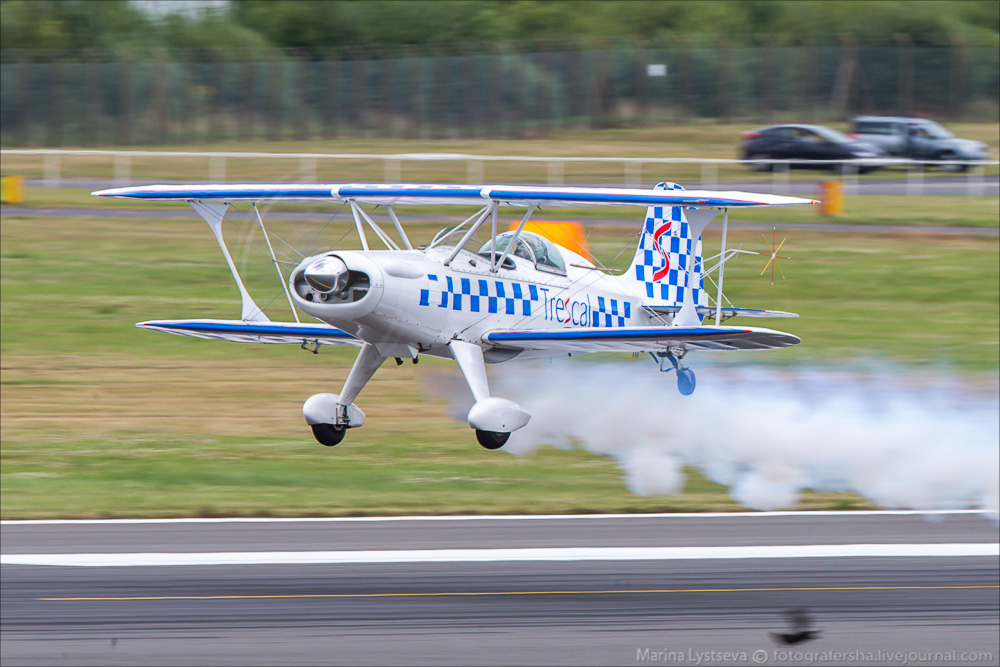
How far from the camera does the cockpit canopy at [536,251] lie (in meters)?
12.9

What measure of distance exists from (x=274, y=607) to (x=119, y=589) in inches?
159

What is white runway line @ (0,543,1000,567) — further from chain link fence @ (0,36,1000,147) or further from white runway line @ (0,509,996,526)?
chain link fence @ (0,36,1000,147)

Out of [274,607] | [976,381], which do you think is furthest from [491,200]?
[976,381]

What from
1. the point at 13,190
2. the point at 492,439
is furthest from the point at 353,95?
the point at 492,439

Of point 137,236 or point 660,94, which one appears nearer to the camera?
point 137,236

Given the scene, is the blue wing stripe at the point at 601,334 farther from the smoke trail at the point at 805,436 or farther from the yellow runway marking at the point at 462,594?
the smoke trail at the point at 805,436

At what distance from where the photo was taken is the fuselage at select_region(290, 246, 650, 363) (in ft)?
39.5

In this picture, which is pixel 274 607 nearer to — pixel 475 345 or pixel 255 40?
pixel 475 345

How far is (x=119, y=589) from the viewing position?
2930cm

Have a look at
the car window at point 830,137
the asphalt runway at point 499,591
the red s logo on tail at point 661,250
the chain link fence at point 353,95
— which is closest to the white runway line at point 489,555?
the asphalt runway at point 499,591

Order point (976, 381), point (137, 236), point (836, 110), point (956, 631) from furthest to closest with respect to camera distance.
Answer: point (836, 110)
point (137, 236)
point (976, 381)
point (956, 631)

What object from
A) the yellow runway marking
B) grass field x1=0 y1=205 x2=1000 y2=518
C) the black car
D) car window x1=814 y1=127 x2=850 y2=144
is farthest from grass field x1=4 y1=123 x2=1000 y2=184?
the yellow runway marking

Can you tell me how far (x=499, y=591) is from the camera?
95.7 ft

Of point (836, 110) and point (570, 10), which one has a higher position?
point (570, 10)
